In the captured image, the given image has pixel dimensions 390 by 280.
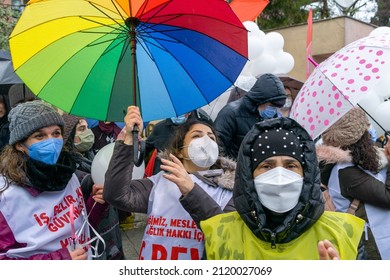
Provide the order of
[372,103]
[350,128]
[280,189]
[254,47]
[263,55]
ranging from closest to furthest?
1. [280,189]
2. [350,128]
3. [372,103]
4. [254,47]
5. [263,55]

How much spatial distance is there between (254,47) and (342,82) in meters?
4.93

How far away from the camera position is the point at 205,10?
2.96 m

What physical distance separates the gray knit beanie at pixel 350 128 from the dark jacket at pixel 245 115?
46.0 inches

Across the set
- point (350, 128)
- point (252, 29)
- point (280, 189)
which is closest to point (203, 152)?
point (280, 189)

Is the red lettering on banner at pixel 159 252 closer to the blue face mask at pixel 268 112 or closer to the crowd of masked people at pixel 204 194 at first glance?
the crowd of masked people at pixel 204 194

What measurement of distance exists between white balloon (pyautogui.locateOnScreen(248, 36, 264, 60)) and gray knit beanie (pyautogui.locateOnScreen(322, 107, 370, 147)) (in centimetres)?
418

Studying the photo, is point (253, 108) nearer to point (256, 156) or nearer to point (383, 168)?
point (383, 168)

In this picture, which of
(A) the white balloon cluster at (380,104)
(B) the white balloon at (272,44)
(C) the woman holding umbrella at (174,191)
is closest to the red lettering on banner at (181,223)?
(C) the woman holding umbrella at (174,191)

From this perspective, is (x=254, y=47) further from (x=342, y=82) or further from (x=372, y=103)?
(x=342, y=82)

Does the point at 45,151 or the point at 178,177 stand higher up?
the point at 45,151

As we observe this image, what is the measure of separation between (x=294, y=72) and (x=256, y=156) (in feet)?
43.3

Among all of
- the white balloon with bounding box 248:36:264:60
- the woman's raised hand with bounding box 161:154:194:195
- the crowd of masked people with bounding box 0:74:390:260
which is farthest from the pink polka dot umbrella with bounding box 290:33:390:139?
the white balloon with bounding box 248:36:264:60

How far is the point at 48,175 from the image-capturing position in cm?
271
